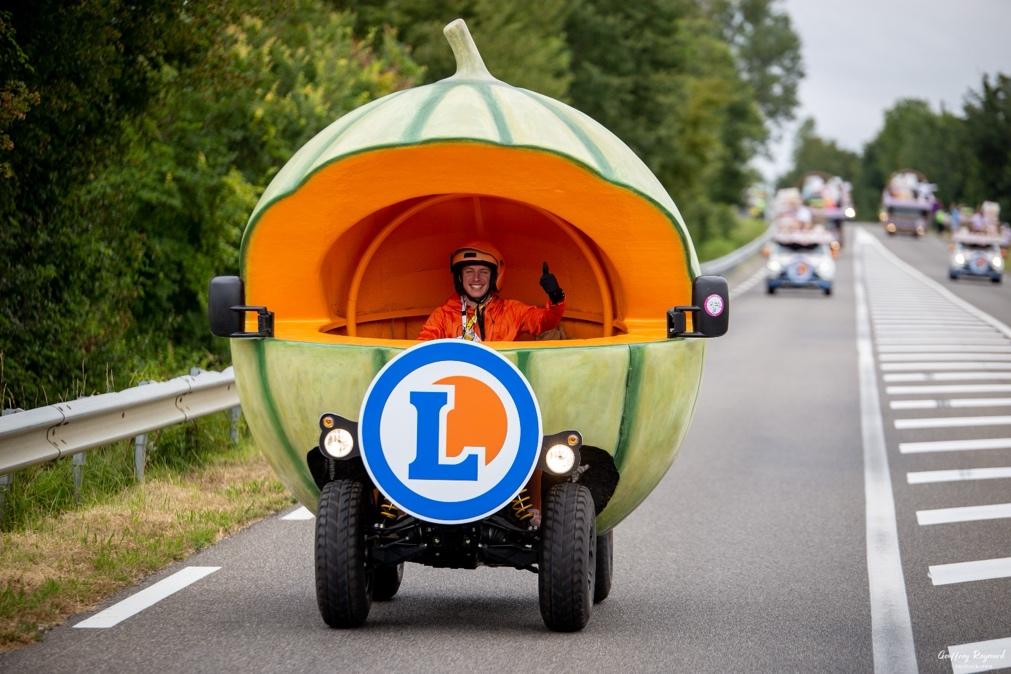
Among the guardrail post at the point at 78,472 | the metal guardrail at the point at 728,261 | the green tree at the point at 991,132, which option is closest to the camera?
the guardrail post at the point at 78,472

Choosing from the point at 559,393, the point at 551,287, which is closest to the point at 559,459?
the point at 559,393

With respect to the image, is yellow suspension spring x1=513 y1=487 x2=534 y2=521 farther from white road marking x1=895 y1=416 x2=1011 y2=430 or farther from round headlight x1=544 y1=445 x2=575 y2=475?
white road marking x1=895 y1=416 x2=1011 y2=430

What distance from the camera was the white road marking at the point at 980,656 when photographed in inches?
249

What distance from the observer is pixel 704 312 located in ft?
23.0

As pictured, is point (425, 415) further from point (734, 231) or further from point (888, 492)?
point (734, 231)

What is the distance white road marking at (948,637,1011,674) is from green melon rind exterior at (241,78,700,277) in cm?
195

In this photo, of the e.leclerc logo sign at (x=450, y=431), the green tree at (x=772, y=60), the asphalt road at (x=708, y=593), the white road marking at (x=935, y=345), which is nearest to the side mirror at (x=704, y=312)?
the e.leclerc logo sign at (x=450, y=431)

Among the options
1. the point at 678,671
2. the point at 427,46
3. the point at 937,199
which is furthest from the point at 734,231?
the point at 678,671

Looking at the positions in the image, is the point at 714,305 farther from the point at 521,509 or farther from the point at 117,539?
the point at 117,539

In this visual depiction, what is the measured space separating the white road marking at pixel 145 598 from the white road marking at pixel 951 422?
31.1ft

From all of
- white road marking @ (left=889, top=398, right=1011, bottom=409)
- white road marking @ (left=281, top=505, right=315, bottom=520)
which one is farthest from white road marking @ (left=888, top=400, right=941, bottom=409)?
white road marking @ (left=281, top=505, right=315, bottom=520)

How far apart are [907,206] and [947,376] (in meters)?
81.2

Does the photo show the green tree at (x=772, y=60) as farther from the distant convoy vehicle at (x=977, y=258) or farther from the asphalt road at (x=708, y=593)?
the asphalt road at (x=708, y=593)

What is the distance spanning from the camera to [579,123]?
23.3ft
